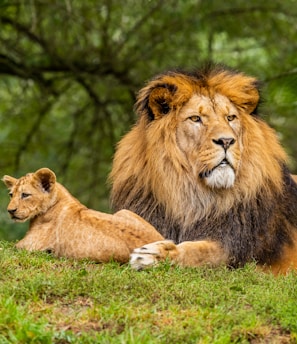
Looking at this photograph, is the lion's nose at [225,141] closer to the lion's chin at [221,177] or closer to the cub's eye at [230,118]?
the lion's chin at [221,177]

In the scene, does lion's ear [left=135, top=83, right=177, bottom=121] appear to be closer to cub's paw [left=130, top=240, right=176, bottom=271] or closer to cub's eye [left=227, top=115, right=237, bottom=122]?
cub's eye [left=227, top=115, right=237, bottom=122]

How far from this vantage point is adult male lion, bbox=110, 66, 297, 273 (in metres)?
7.03

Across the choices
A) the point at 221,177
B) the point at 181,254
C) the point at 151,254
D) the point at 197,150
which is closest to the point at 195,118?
the point at 197,150

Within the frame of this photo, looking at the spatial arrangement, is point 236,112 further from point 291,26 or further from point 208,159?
point 291,26

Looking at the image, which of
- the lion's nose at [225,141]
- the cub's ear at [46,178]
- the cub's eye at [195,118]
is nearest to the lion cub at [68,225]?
the cub's ear at [46,178]

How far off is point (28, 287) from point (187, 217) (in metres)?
1.92

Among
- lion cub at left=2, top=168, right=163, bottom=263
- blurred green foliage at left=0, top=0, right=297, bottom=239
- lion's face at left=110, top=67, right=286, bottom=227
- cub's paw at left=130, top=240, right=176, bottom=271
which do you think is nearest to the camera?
cub's paw at left=130, top=240, right=176, bottom=271

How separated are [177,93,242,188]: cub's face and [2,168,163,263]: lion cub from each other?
569 millimetres

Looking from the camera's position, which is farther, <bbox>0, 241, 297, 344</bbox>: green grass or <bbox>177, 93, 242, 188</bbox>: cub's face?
<bbox>177, 93, 242, 188</bbox>: cub's face

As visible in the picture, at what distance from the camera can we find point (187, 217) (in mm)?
7188

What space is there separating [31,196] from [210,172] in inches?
48.1

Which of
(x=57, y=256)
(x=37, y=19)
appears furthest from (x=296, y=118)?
(x=57, y=256)

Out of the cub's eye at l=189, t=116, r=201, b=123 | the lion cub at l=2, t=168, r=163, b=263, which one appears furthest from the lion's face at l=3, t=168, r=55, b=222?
the cub's eye at l=189, t=116, r=201, b=123

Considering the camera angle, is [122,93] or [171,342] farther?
[122,93]
